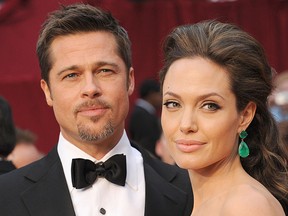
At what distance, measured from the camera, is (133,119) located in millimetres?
10891

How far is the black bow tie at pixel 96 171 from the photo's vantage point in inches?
158

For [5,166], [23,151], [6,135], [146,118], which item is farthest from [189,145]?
[146,118]

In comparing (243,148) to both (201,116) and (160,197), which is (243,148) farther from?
(160,197)

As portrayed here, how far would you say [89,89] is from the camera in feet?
13.1

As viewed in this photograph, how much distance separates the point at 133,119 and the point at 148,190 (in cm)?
675

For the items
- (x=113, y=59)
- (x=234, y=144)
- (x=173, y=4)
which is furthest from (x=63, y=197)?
(x=173, y=4)

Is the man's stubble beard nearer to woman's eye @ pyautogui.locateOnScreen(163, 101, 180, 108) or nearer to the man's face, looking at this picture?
the man's face

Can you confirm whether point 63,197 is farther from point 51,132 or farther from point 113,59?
point 51,132

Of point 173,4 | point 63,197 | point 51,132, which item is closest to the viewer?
point 63,197

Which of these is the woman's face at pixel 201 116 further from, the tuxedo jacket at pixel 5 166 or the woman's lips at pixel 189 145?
the tuxedo jacket at pixel 5 166

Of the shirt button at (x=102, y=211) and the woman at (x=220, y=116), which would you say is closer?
the woman at (x=220, y=116)

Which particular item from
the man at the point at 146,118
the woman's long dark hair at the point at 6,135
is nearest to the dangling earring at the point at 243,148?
the woman's long dark hair at the point at 6,135

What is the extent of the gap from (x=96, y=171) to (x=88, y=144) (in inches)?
6.5

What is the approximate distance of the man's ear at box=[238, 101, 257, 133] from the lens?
3346mm
